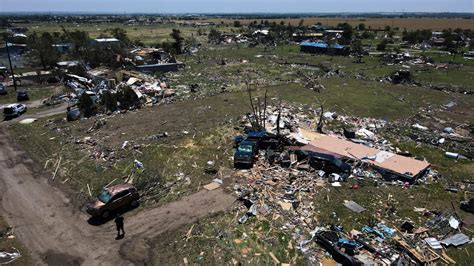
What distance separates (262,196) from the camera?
19.8 m

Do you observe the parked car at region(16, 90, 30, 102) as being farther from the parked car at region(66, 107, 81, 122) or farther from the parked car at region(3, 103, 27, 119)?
the parked car at region(66, 107, 81, 122)

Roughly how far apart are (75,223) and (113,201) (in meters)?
2.20

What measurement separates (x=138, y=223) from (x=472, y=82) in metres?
49.9

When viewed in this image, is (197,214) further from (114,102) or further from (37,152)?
(114,102)

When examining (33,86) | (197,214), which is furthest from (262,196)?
(33,86)

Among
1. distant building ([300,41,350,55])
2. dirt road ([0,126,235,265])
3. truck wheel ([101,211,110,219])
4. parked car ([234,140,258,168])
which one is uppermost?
distant building ([300,41,350,55])

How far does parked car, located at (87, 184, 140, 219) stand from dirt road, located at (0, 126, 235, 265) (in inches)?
25.3

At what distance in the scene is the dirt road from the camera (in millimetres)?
15945

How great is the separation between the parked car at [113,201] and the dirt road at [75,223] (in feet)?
2.11

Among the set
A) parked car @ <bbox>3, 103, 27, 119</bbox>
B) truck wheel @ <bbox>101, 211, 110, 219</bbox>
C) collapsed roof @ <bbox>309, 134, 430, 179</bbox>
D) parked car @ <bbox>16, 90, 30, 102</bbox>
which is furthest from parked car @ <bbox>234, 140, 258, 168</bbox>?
parked car @ <bbox>16, 90, 30, 102</bbox>

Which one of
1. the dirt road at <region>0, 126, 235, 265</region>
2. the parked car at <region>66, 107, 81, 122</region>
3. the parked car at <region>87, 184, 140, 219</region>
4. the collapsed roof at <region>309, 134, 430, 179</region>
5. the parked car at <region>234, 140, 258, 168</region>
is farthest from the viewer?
the parked car at <region>66, 107, 81, 122</region>

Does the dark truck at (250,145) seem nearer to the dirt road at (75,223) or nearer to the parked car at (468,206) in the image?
the dirt road at (75,223)

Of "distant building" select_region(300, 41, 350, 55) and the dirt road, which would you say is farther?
"distant building" select_region(300, 41, 350, 55)

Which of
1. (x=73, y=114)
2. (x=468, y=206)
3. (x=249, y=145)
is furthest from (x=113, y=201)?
(x=468, y=206)
